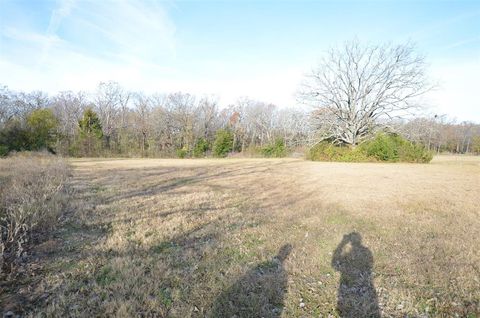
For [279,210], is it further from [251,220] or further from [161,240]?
[161,240]

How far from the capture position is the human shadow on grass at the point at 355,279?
11.9ft

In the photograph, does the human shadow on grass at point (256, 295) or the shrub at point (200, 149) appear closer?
the human shadow on grass at point (256, 295)

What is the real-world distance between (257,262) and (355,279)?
62.7 inches

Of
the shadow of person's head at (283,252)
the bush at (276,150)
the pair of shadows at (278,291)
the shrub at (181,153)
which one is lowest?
the shrub at (181,153)

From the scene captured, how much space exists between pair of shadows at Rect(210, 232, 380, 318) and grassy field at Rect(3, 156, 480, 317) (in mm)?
16

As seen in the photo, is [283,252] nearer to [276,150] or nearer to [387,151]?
[387,151]

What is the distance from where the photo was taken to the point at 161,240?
5.69 metres

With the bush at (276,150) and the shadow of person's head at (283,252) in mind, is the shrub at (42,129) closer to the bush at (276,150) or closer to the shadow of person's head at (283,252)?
the bush at (276,150)

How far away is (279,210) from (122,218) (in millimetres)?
4423

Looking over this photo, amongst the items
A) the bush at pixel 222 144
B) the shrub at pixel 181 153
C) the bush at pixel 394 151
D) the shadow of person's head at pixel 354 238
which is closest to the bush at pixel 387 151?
the bush at pixel 394 151

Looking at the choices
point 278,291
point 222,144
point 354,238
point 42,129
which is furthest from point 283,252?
point 222,144

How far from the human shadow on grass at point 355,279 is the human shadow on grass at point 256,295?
0.83m

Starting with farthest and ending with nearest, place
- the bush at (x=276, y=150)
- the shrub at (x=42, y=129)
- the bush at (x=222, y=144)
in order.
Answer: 1. the bush at (x=222, y=144)
2. the bush at (x=276, y=150)
3. the shrub at (x=42, y=129)

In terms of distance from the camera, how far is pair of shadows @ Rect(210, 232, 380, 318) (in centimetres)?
355
